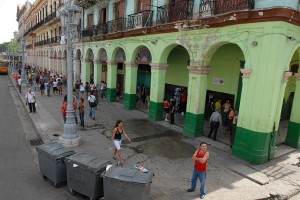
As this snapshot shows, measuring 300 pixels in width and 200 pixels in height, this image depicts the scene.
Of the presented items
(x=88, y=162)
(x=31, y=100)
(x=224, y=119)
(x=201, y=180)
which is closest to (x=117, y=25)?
(x=31, y=100)

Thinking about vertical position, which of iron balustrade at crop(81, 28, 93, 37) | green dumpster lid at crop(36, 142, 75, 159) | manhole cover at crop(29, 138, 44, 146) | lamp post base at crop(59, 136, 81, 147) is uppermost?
iron balustrade at crop(81, 28, 93, 37)

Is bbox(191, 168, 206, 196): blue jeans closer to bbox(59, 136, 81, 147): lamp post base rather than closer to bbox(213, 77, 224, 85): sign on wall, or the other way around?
bbox(59, 136, 81, 147): lamp post base

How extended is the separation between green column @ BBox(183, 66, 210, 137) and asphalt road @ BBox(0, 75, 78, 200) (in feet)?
20.8

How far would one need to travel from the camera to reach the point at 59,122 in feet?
42.5

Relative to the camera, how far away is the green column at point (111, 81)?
1828cm

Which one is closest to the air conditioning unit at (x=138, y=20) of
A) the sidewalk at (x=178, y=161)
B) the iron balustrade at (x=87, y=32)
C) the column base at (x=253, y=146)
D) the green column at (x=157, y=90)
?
the green column at (x=157, y=90)

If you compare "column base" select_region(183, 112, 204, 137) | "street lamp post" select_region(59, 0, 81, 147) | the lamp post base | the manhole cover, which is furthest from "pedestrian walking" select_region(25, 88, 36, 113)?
"column base" select_region(183, 112, 204, 137)

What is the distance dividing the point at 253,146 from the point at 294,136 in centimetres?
330

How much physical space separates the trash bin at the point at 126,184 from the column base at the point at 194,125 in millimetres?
5982

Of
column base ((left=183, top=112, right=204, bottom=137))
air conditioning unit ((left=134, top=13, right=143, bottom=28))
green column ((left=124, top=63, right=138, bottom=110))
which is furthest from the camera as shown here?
green column ((left=124, top=63, right=138, bottom=110))

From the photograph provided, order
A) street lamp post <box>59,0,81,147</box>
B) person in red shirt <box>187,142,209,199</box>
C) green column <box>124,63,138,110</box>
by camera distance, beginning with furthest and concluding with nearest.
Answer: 1. green column <box>124,63,138,110</box>
2. street lamp post <box>59,0,81,147</box>
3. person in red shirt <box>187,142,209,199</box>

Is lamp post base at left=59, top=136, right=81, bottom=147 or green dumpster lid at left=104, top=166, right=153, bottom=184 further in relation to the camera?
lamp post base at left=59, top=136, right=81, bottom=147

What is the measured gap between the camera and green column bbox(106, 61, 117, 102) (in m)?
18.3

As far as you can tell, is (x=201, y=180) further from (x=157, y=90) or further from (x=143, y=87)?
(x=143, y=87)
